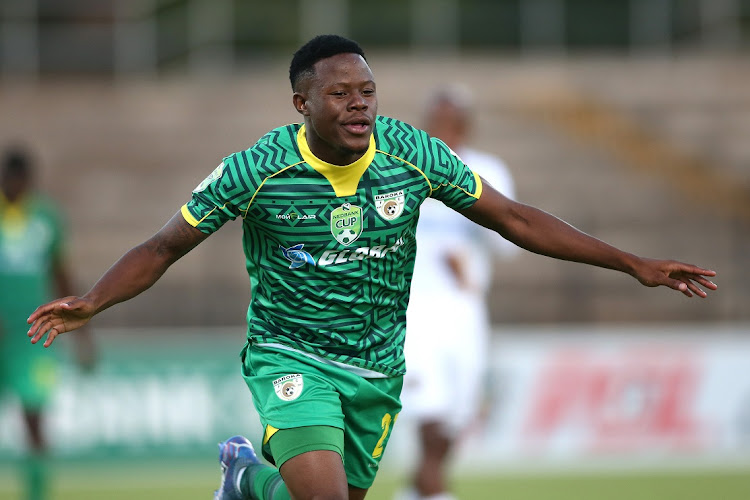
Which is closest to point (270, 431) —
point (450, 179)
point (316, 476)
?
point (316, 476)

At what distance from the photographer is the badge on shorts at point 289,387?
484 cm

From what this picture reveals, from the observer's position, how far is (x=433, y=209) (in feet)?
25.9

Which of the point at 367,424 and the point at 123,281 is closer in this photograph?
the point at 123,281

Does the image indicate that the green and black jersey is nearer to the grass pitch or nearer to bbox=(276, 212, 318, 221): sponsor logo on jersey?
bbox=(276, 212, 318, 221): sponsor logo on jersey

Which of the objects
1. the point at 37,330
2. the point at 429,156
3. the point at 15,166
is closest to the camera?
the point at 37,330

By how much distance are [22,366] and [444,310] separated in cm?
351

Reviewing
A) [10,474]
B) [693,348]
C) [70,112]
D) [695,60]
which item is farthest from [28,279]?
[695,60]

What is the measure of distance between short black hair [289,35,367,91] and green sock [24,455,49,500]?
5109mm

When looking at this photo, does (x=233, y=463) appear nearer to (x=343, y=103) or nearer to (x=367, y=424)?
(x=367, y=424)

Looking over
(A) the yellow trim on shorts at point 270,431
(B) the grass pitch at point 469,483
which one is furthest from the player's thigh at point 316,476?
(B) the grass pitch at point 469,483

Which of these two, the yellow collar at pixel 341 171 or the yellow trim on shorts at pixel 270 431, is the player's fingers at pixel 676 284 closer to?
the yellow collar at pixel 341 171

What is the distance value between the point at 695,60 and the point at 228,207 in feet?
59.3

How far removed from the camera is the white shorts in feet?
25.6

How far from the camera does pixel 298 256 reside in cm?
486
